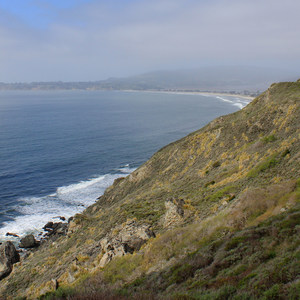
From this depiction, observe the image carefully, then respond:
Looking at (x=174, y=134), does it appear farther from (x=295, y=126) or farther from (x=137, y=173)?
(x=295, y=126)

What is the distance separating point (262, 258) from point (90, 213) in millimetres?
40047

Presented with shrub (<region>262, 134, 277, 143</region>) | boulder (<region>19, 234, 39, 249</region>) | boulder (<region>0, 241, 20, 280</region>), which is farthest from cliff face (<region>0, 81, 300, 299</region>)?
boulder (<region>19, 234, 39, 249</region>)

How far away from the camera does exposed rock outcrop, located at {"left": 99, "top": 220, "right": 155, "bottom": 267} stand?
2351 centimetres

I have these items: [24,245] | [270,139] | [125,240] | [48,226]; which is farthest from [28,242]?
[270,139]

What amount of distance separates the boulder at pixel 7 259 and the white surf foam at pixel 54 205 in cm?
1205

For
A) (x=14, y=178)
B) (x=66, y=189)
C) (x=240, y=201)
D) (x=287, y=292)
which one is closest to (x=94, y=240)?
(x=240, y=201)

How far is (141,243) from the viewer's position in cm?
2411

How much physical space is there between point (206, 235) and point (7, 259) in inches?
1056

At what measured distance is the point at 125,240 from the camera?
25016mm

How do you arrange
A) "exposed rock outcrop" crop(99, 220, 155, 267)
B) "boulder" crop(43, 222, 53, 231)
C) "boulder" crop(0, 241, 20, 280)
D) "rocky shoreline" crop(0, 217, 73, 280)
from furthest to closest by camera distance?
"boulder" crop(43, 222, 53, 231) < "rocky shoreline" crop(0, 217, 73, 280) < "boulder" crop(0, 241, 20, 280) < "exposed rock outcrop" crop(99, 220, 155, 267)

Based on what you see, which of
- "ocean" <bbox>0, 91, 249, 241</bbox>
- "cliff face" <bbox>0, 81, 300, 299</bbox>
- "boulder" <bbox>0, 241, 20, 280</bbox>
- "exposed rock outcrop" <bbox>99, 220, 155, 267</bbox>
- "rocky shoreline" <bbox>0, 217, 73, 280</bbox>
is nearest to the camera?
"cliff face" <bbox>0, 81, 300, 299</bbox>

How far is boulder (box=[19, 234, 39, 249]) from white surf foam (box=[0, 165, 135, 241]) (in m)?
3.34

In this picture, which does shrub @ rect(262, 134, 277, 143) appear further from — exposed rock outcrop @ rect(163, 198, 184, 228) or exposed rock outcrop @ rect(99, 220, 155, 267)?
exposed rock outcrop @ rect(99, 220, 155, 267)

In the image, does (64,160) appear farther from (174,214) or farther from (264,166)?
(264,166)
